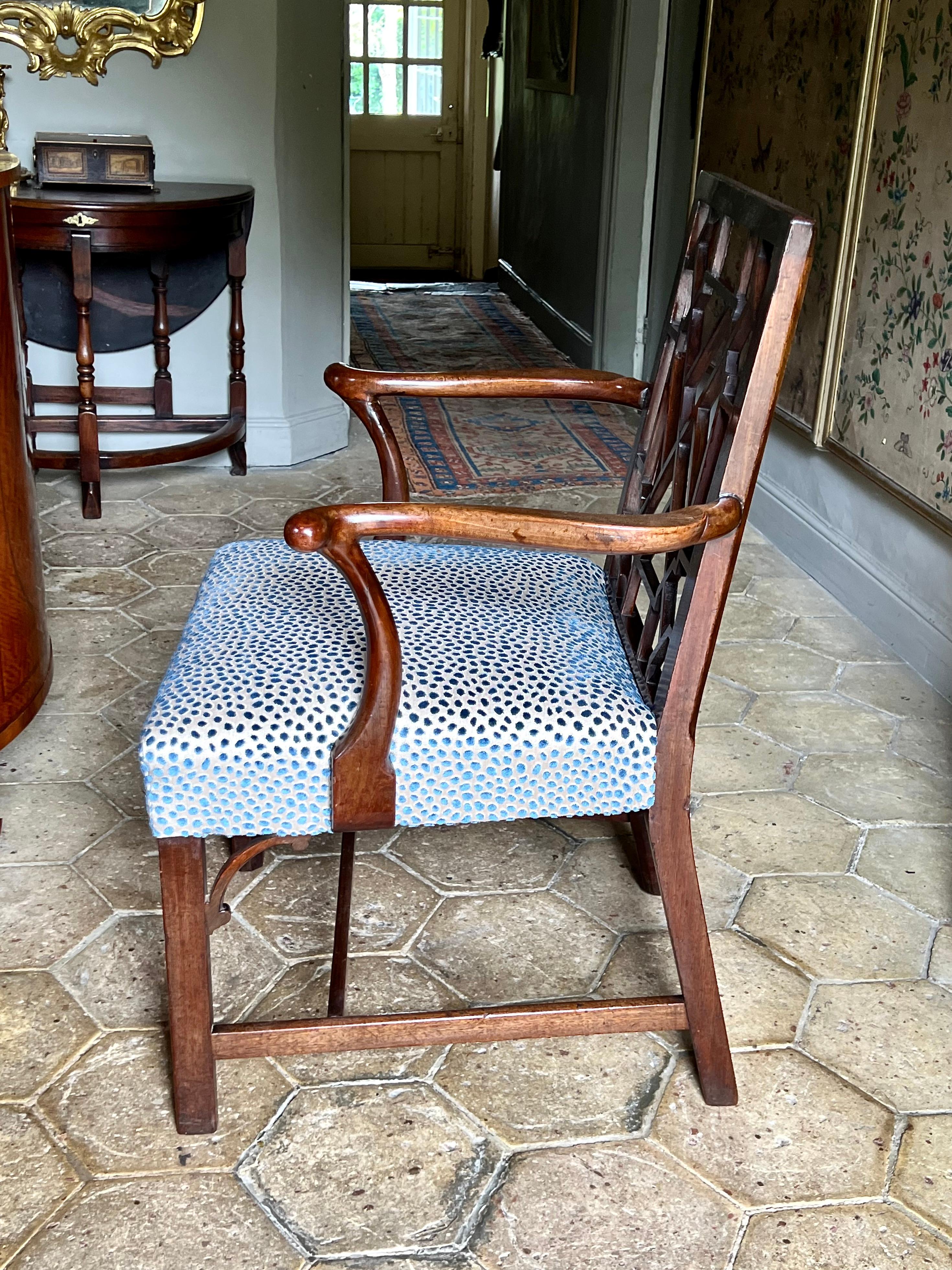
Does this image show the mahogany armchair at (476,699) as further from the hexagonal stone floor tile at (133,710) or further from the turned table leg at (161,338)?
the turned table leg at (161,338)

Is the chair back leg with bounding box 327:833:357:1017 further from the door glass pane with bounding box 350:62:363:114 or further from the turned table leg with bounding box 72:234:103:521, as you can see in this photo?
the door glass pane with bounding box 350:62:363:114

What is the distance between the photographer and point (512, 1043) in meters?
1.79

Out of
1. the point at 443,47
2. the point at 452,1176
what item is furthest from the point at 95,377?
the point at 443,47

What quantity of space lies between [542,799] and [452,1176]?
0.47 metres

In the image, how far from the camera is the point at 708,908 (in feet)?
6.87

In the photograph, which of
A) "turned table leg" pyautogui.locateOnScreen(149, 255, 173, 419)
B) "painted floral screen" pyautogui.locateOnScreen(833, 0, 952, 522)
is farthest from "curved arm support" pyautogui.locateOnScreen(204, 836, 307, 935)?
"turned table leg" pyautogui.locateOnScreen(149, 255, 173, 419)

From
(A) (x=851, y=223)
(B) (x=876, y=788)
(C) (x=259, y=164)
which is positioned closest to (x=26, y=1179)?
(B) (x=876, y=788)

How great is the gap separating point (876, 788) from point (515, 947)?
901 millimetres

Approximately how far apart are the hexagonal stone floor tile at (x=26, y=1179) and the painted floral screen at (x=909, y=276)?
2266mm

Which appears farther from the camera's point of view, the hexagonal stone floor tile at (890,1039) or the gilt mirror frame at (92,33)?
the gilt mirror frame at (92,33)

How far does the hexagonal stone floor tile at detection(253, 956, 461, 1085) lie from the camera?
67.6 inches

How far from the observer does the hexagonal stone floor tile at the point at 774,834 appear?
2.23m

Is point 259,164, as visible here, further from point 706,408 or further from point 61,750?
point 706,408

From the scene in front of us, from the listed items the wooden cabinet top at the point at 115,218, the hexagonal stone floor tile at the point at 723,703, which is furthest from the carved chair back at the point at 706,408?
the wooden cabinet top at the point at 115,218
